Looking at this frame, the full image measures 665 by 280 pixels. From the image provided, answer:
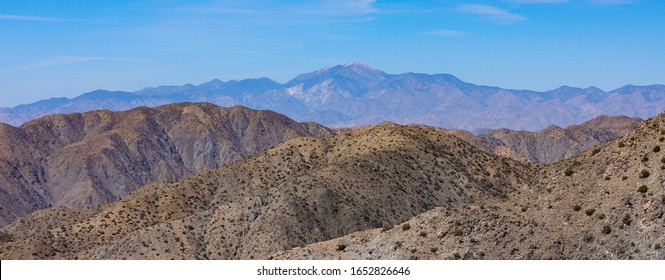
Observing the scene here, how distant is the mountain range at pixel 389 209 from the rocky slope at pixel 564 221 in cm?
8

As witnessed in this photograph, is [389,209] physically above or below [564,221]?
below

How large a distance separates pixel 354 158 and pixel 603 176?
192ft

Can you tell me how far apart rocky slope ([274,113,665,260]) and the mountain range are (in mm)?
85

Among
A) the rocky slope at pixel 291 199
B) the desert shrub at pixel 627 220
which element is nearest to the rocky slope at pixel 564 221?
the desert shrub at pixel 627 220

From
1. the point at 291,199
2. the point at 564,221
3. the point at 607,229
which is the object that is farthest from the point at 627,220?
the point at 291,199

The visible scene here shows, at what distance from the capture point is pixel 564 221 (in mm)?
49094

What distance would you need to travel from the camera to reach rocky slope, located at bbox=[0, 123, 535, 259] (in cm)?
9012

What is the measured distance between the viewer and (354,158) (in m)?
108

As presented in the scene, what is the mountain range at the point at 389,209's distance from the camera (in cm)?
4825

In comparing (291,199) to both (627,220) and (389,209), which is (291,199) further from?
(627,220)

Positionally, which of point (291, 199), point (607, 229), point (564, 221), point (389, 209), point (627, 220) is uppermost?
point (627, 220)

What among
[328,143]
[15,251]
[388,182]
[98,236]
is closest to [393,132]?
[328,143]

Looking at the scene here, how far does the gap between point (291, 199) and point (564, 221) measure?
4763 cm

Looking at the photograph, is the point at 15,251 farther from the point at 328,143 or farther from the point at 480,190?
the point at 480,190
